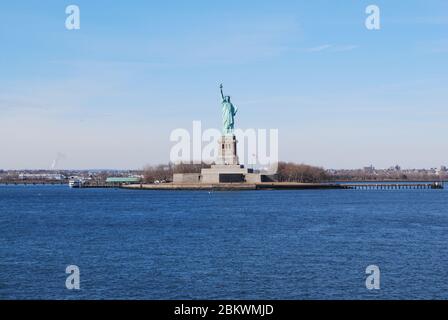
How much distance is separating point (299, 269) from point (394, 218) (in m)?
20.3

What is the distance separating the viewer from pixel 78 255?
21828 millimetres

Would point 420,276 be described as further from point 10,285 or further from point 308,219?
point 308,219

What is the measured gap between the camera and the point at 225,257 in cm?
2092

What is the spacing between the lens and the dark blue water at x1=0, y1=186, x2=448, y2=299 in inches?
617

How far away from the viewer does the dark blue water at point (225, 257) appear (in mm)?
15680
